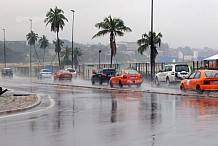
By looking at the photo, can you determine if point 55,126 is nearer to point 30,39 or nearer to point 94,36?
point 94,36

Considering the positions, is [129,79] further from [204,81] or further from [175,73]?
[204,81]

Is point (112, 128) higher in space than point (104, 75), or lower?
lower

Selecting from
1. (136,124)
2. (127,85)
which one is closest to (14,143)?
(136,124)

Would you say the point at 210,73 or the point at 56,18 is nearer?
the point at 210,73

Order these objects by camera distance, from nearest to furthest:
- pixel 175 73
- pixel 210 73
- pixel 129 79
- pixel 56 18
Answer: pixel 210 73
pixel 129 79
pixel 175 73
pixel 56 18

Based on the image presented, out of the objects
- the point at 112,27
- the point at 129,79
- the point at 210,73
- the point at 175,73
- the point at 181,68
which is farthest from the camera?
the point at 112,27

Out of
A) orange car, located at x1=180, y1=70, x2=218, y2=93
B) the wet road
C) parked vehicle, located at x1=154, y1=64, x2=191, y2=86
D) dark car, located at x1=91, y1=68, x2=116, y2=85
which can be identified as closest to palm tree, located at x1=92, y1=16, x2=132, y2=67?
dark car, located at x1=91, y1=68, x2=116, y2=85

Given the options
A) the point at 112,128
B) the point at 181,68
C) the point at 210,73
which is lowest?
the point at 112,128

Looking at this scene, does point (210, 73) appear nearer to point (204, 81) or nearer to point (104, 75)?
point (204, 81)

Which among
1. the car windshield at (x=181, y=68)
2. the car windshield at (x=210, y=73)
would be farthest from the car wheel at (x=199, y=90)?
the car windshield at (x=181, y=68)

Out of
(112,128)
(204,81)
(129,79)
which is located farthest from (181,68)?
(112,128)

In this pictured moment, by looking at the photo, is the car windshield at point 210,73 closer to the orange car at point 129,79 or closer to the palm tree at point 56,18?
the orange car at point 129,79

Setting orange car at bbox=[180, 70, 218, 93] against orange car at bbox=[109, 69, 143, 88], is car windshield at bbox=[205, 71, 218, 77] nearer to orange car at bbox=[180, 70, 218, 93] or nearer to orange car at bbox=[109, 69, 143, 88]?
orange car at bbox=[180, 70, 218, 93]

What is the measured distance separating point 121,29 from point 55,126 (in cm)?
4817
